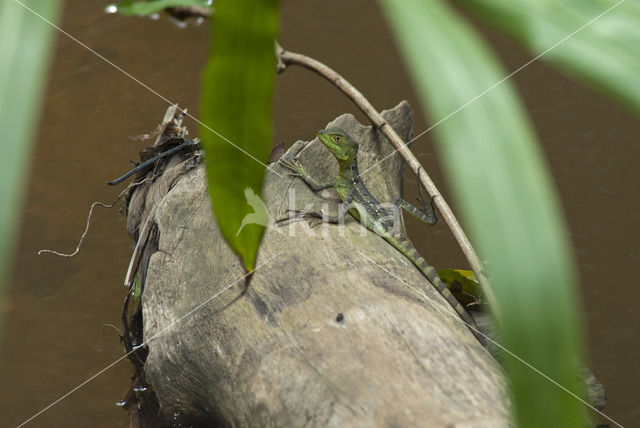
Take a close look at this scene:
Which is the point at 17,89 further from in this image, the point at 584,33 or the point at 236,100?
the point at 584,33

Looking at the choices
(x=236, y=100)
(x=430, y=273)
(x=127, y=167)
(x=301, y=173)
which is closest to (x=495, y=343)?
(x=430, y=273)

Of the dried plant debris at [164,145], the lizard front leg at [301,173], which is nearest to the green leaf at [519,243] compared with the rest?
the lizard front leg at [301,173]

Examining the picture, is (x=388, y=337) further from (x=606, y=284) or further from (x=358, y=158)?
(x=606, y=284)

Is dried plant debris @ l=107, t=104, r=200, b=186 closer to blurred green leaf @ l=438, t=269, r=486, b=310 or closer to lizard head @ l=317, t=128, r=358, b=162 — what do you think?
lizard head @ l=317, t=128, r=358, b=162

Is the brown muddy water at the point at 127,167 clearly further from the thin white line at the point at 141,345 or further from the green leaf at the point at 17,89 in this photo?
the green leaf at the point at 17,89

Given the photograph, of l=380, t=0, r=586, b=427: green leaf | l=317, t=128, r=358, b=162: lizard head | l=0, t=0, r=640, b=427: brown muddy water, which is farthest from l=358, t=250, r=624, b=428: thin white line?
l=0, t=0, r=640, b=427: brown muddy water

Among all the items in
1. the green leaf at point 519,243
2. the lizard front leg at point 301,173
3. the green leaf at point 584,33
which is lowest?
the green leaf at point 519,243

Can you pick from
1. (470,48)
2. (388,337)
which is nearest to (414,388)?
(388,337)
